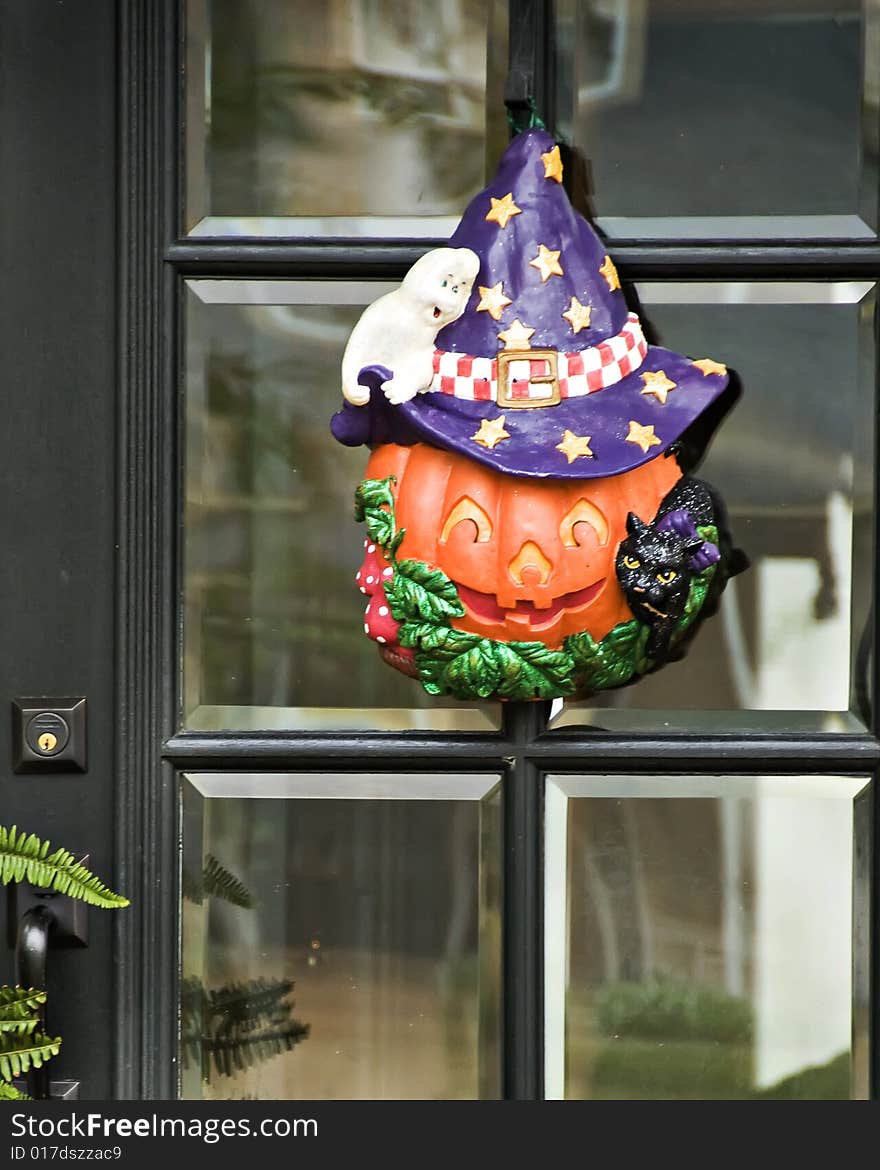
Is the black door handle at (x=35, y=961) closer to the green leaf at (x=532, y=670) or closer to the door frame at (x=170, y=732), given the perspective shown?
the door frame at (x=170, y=732)

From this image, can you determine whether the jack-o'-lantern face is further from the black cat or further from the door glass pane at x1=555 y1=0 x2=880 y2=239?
the door glass pane at x1=555 y1=0 x2=880 y2=239

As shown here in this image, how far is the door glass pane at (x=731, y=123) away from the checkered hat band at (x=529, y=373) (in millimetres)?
335

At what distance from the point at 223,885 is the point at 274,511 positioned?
0.59 m

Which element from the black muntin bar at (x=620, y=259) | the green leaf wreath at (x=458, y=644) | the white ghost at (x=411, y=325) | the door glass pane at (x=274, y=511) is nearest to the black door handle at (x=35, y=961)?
the door glass pane at (x=274, y=511)

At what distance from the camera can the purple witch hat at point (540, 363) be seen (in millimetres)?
2115

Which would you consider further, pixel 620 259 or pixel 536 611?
pixel 620 259

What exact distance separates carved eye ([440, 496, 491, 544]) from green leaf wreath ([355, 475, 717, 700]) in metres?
0.07

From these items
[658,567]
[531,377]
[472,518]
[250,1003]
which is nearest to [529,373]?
[531,377]

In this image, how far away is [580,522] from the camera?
2.13m

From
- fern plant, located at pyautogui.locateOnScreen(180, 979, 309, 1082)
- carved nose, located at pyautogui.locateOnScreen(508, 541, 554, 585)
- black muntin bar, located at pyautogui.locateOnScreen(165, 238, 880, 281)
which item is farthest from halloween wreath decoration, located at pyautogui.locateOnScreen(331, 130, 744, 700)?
fern plant, located at pyautogui.locateOnScreen(180, 979, 309, 1082)

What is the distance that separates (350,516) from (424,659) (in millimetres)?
316

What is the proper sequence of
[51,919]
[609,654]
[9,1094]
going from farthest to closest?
1. [51,919]
2. [609,654]
3. [9,1094]

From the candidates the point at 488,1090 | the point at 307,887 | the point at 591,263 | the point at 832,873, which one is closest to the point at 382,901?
the point at 307,887

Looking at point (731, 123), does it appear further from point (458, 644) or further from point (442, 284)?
point (458, 644)
